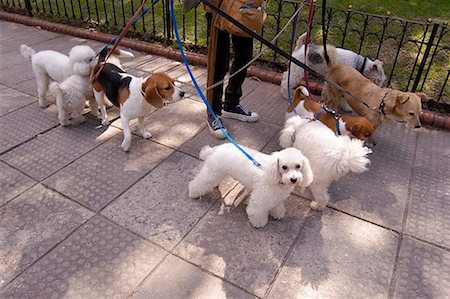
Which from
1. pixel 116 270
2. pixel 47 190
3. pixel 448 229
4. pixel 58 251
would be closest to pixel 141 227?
pixel 116 270

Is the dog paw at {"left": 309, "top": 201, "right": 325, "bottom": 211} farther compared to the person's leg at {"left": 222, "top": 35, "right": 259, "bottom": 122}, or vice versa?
the person's leg at {"left": 222, "top": 35, "right": 259, "bottom": 122}

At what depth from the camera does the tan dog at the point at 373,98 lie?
3956 mm

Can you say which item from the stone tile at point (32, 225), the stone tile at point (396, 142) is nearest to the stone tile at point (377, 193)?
the stone tile at point (396, 142)

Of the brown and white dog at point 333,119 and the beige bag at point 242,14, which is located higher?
the beige bag at point 242,14

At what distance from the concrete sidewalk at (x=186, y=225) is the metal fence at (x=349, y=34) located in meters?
1.47

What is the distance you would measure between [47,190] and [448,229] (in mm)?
3639

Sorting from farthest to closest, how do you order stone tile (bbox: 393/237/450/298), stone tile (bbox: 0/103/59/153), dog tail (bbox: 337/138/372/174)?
stone tile (bbox: 0/103/59/153) < dog tail (bbox: 337/138/372/174) < stone tile (bbox: 393/237/450/298)

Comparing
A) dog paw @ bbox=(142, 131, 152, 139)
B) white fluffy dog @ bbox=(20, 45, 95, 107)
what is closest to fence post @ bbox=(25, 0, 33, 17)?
white fluffy dog @ bbox=(20, 45, 95, 107)

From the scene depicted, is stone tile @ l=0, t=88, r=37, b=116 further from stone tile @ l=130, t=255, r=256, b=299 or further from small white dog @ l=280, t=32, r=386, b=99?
small white dog @ l=280, t=32, r=386, b=99

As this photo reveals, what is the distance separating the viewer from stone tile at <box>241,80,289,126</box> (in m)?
4.76

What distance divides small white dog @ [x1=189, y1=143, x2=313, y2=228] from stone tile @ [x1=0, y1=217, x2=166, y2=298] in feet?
2.47

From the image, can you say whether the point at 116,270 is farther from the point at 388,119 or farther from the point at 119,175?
the point at 388,119

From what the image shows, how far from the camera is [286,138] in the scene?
3.54 m

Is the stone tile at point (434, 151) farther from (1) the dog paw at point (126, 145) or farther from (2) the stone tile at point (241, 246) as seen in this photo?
(1) the dog paw at point (126, 145)
